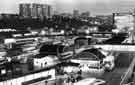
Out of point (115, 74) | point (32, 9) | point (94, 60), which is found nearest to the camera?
point (115, 74)

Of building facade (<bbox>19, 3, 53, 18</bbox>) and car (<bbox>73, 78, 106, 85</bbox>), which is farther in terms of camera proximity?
building facade (<bbox>19, 3, 53, 18</bbox>)

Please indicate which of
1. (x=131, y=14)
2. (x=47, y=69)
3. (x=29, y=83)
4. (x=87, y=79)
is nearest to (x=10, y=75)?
(x=29, y=83)

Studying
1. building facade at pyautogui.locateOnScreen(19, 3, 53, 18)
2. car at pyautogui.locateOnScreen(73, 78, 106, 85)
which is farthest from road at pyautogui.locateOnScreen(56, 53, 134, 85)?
building facade at pyautogui.locateOnScreen(19, 3, 53, 18)

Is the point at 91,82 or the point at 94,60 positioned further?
the point at 94,60

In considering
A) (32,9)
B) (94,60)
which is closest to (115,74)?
(94,60)

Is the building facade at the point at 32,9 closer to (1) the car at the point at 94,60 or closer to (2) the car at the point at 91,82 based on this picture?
(1) the car at the point at 94,60

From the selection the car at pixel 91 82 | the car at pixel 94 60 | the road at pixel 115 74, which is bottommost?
the road at pixel 115 74

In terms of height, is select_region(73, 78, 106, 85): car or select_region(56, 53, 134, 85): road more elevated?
select_region(73, 78, 106, 85): car

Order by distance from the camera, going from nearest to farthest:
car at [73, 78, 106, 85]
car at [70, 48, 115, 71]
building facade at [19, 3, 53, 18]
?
car at [73, 78, 106, 85]
car at [70, 48, 115, 71]
building facade at [19, 3, 53, 18]

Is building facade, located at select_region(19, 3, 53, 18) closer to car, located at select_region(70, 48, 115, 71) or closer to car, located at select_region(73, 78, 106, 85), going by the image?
car, located at select_region(70, 48, 115, 71)

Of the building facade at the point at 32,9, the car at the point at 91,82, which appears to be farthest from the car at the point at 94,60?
the building facade at the point at 32,9

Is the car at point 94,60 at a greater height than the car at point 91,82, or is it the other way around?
the car at point 94,60

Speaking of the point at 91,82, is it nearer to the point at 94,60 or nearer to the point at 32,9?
the point at 94,60
